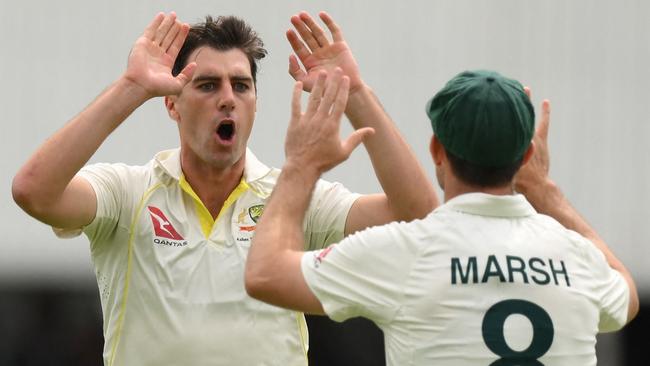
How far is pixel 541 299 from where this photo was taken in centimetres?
456

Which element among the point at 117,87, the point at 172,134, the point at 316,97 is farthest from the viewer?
the point at 172,134

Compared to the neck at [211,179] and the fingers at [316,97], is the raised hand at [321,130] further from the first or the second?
the neck at [211,179]

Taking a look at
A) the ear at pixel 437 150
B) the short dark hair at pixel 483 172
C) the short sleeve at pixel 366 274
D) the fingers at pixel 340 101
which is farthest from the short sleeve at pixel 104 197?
the short dark hair at pixel 483 172

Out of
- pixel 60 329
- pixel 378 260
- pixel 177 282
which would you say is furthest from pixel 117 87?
pixel 60 329

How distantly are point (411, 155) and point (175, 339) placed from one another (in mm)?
1340

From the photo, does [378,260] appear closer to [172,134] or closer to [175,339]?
[175,339]

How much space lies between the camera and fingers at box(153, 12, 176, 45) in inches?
239

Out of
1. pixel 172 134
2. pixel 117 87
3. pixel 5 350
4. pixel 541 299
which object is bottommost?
pixel 5 350

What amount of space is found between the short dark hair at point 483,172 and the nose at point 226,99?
1.87 m

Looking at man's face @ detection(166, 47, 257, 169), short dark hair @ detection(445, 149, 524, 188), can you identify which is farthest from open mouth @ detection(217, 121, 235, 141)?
short dark hair @ detection(445, 149, 524, 188)

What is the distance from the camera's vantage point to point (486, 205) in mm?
4660

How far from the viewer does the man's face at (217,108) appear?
20.9 feet

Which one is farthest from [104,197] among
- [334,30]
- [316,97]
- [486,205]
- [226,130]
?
[486,205]

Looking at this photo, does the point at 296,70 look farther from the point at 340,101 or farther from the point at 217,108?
the point at 340,101
